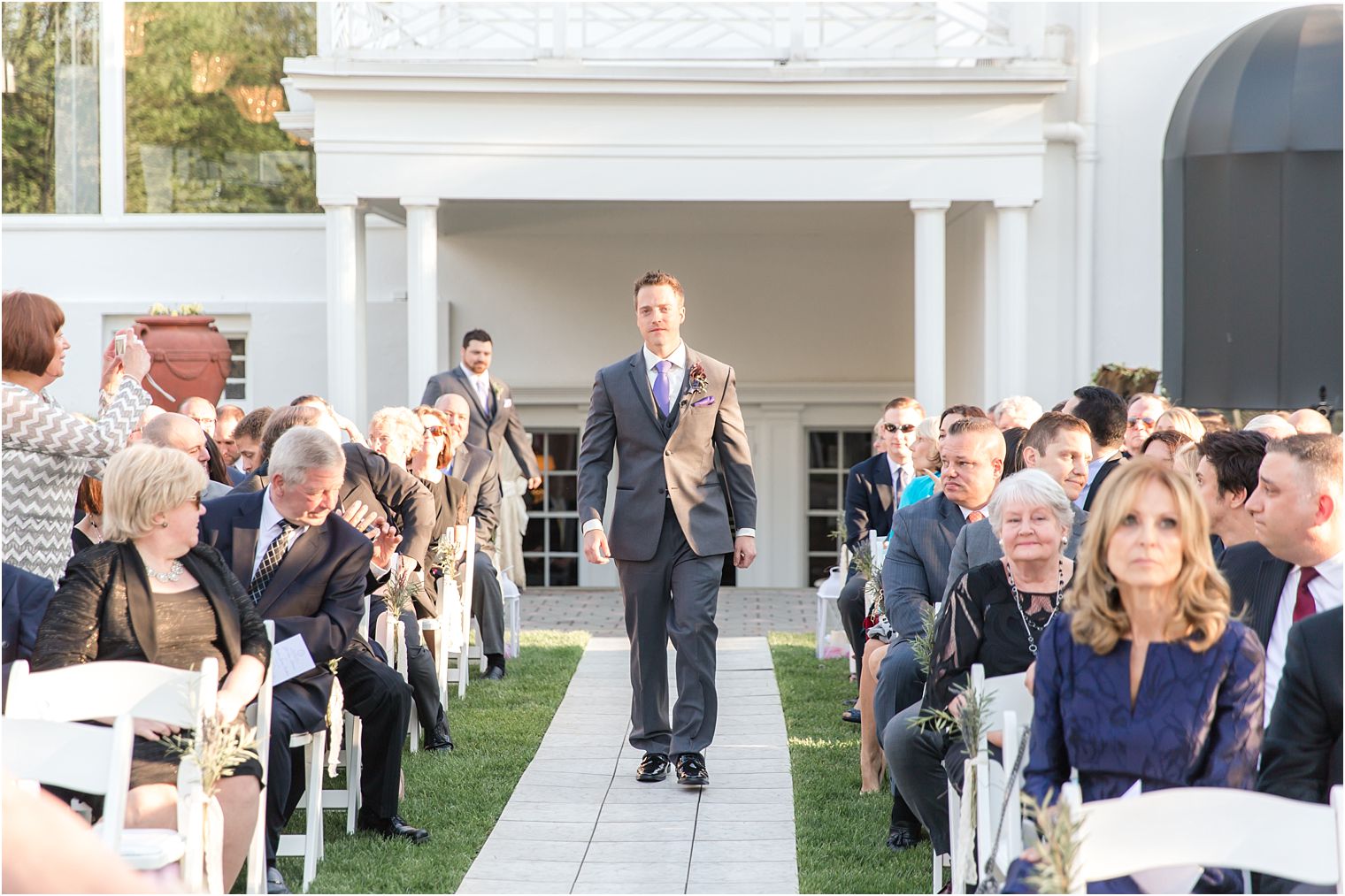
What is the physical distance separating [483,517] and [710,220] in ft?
22.3

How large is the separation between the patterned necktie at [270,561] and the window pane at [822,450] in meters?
12.2

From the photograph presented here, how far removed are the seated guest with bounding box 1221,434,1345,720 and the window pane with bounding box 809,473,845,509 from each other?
42.9 feet

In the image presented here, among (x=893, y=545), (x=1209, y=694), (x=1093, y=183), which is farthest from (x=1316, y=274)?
(x=1209, y=694)

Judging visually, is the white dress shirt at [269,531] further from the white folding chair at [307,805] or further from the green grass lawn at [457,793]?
the green grass lawn at [457,793]

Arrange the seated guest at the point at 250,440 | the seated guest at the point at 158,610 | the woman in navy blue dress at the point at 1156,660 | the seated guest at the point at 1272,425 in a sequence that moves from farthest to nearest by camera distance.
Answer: the seated guest at the point at 250,440 < the seated guest at the point at 1272,425 < the seated guest at the point at 158,610 < the woman in navy blue dress at the point at 1156,660

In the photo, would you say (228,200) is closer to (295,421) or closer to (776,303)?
(776,303)

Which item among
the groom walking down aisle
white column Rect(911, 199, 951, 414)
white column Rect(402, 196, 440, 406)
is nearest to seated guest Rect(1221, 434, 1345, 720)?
the groom walking down aisle

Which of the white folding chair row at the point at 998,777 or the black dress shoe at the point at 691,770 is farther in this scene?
the black dress shoe at the point at 691,770

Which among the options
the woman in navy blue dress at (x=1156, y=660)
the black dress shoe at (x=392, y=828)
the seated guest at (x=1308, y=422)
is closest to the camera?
the woman in navy blue dress at (x=1156, y=660)

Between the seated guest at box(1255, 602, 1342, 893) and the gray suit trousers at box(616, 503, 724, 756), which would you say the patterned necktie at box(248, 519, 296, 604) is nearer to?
the gray suit trousers at box(616, 503, 724, 756)

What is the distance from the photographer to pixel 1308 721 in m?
3.39

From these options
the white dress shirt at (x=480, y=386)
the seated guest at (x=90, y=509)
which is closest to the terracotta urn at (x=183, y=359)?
the white dress shirt at (x=480, y=386)

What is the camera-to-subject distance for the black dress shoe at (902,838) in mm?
5426

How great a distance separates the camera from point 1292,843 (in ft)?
9.68
